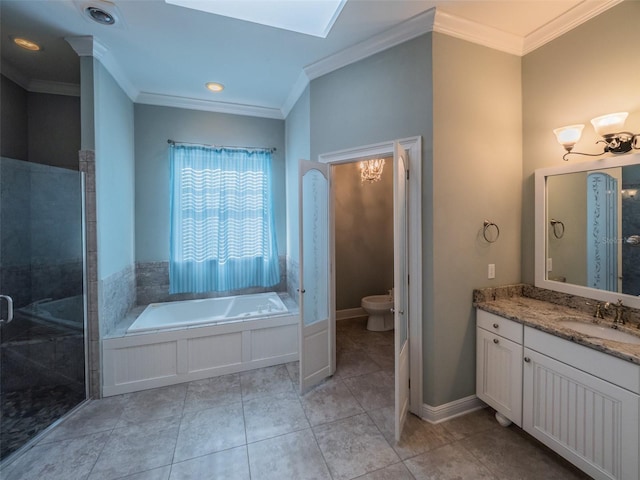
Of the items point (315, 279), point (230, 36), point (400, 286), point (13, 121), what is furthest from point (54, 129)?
point (400, 286)

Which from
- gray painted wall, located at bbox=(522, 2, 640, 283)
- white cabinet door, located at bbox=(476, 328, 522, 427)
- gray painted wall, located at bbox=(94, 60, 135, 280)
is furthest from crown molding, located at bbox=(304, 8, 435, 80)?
white cabinet door, located at bbox=(476, 328, 522, 427)

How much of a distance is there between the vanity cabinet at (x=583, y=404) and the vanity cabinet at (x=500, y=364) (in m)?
0.05

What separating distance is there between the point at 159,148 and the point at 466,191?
337 cm

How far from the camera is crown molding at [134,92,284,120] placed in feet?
10.2

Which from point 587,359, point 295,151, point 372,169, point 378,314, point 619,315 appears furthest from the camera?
point 378,314

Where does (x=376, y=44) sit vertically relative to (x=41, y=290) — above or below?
above

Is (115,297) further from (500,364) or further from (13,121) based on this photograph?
(500,364)

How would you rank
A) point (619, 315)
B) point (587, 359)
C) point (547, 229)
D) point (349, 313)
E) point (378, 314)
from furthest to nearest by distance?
point (349, 313), point (378, 314), point (547, 229), point (619, 315), point (587, 359)

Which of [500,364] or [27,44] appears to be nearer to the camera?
[500,364]

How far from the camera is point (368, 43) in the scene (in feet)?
6.95

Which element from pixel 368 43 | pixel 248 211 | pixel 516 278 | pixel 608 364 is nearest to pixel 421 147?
pixel 368 43

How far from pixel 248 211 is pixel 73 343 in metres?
2.09

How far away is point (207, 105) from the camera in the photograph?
330 centimetres

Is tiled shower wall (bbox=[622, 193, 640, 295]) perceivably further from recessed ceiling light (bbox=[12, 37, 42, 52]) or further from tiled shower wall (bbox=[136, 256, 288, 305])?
recessed ceiling light (bbox=[12, 37, 42, 52])
